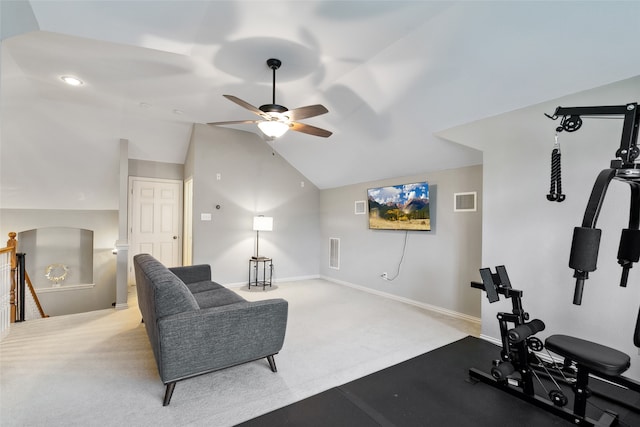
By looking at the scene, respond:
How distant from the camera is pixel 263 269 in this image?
575 cm

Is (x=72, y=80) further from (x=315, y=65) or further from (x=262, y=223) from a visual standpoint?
(x=262, y=223)

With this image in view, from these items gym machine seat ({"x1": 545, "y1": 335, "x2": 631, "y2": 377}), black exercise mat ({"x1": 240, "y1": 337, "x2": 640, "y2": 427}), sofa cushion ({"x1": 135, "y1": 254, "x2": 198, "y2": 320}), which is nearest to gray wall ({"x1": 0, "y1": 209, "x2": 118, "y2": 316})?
sofa cushion ({"x1": 135, "y1": 254, "x2": 198, "y2": 320})

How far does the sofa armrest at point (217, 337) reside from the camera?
2.00 m

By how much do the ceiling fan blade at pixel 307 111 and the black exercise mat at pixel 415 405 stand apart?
2.26m

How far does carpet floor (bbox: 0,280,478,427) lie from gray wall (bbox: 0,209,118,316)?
2.67 meters

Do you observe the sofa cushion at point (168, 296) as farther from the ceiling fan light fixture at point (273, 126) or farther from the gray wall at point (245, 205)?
the gray wall at point (245, 205)

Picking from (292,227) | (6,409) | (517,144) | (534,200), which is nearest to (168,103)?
(292,227)

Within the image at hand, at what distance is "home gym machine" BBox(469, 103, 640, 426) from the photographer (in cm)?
149

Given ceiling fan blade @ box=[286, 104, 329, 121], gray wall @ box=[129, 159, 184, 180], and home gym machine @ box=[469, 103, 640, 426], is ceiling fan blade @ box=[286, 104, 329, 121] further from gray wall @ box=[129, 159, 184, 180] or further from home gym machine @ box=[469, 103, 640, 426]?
gray wall @ box=[129, 159, 184, 180]

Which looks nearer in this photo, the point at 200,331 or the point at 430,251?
the point at 200,331

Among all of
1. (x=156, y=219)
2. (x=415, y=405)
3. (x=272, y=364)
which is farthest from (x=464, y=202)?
(x=156, y=219)

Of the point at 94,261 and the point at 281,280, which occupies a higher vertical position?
the point at 94,261

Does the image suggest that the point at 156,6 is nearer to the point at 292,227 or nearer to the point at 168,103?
the point at 168,103

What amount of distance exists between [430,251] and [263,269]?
3.11 m
